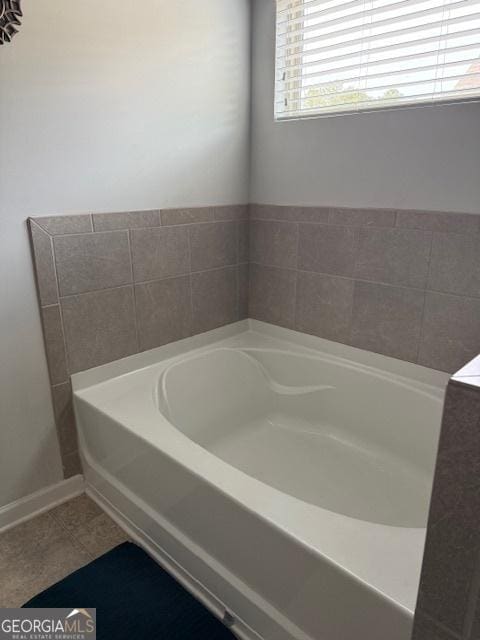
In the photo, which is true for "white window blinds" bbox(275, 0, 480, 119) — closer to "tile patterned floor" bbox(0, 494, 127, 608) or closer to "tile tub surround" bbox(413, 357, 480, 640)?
"tile tub surround" bbox(413, 357, 480, 640)

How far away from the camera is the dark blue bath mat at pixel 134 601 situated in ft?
4.32

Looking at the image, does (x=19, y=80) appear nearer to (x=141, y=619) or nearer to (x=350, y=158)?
(x=350, y=158)

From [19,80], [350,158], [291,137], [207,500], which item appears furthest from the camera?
[291,137]

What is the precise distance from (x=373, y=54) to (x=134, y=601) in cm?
221

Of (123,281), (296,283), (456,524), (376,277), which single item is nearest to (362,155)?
(376,277)

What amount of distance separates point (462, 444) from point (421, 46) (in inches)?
67.1

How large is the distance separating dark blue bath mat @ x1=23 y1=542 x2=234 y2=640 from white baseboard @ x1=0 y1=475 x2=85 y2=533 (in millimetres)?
412

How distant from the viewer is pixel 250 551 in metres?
1.20

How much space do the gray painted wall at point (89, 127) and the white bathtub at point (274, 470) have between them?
27cm

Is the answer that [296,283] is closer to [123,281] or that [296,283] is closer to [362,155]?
[362,155]

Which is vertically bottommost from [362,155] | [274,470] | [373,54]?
[274,470]

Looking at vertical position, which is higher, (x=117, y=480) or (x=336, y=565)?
(x=336, y=565)

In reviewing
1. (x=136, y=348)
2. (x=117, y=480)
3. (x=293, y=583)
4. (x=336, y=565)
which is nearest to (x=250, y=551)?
(x=293, y=583)

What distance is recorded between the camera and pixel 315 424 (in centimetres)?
215
